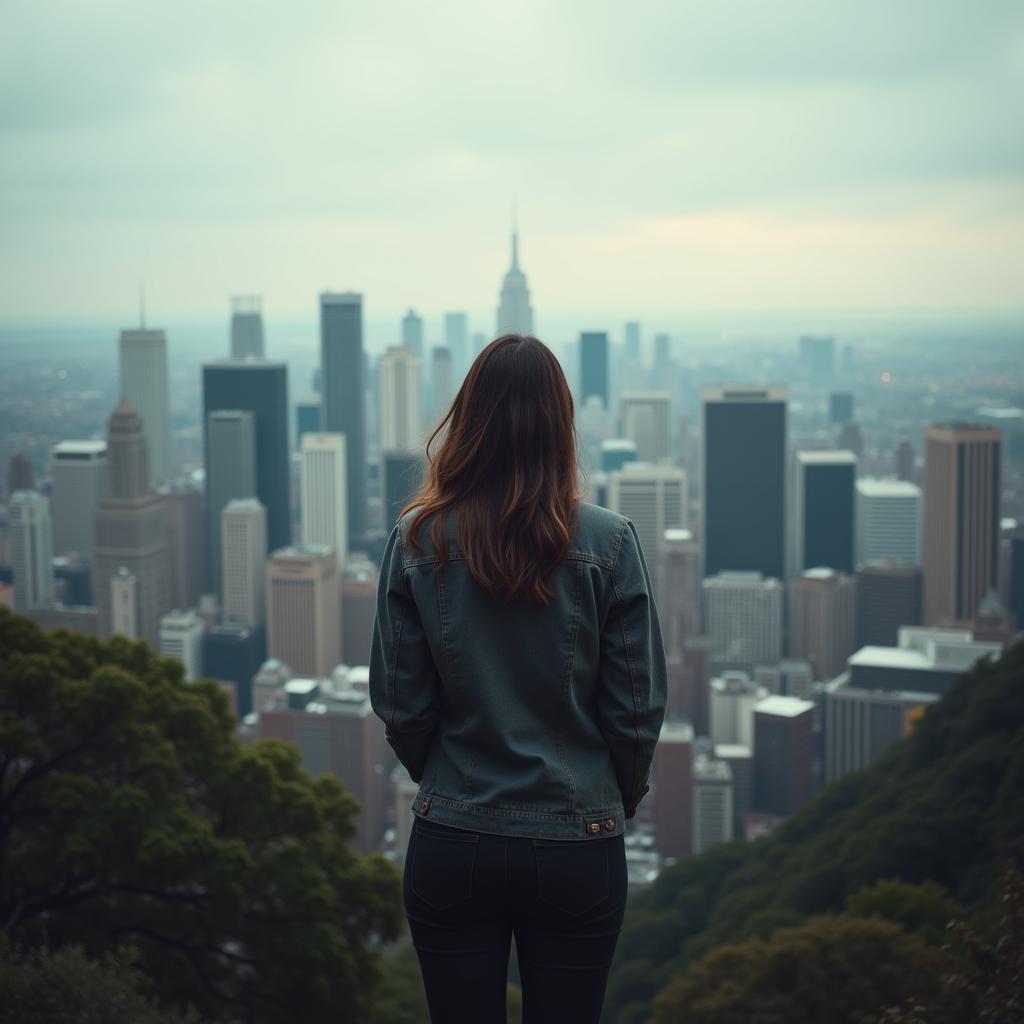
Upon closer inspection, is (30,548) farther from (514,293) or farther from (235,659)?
(514,293)

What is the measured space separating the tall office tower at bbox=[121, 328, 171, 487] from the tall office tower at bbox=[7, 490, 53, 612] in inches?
170

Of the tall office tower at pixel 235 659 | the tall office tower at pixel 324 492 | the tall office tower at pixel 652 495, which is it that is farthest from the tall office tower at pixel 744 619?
the tall office tower at pixel 235 659

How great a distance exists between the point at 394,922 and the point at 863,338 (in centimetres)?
3256

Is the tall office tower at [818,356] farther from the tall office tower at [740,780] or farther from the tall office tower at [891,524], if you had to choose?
the tall office tower at [740,780]

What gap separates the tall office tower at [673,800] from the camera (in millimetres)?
20109

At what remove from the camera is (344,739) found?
2230 cm

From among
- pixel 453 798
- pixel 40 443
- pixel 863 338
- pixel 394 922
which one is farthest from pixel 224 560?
pixel 453 798

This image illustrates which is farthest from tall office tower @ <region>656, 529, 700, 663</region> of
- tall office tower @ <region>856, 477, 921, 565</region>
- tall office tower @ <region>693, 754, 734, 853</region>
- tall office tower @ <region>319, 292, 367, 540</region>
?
tall office tower @ <region>319, 292, 367, 540</region>

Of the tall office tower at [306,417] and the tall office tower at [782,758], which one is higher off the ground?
the tall office tower at [306,417]

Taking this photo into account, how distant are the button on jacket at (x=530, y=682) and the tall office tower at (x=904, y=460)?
34.4 meters

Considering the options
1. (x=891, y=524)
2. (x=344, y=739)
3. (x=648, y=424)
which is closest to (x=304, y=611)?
(x=344, y=739)

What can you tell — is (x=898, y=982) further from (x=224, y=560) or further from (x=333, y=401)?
(x=333, y=401)

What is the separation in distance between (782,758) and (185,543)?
17.7m

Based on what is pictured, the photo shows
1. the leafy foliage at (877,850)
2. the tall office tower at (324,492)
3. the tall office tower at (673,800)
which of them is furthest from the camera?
the tall office tower at (324,492)
